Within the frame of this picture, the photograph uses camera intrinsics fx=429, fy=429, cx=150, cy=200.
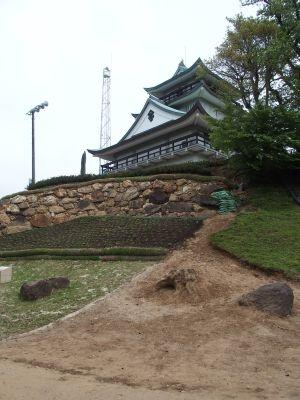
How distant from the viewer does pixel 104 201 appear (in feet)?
56.1

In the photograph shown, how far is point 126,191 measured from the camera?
16.8 m

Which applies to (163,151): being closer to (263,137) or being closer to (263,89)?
(263,89)

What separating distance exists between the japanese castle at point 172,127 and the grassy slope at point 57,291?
16.7m

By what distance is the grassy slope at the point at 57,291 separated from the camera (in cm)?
760

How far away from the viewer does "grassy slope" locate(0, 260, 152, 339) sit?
7.60 metres

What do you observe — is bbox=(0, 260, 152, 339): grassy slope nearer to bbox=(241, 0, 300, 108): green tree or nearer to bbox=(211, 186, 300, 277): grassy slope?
bbox=(211, 186, 300, 277): grassy slope

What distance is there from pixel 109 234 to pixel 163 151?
17.0 m

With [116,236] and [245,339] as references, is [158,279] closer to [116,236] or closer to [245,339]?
[245,339]

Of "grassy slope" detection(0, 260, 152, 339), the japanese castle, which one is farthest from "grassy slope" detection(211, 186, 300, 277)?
the japanese castle

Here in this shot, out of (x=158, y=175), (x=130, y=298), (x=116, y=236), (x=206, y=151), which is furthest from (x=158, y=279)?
(x=206, y=151)

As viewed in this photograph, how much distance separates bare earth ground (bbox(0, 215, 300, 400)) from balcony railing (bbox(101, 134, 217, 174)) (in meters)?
19.0

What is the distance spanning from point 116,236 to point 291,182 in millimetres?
6900

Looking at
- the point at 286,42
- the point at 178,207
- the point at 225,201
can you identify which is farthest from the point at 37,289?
the point at 286,42

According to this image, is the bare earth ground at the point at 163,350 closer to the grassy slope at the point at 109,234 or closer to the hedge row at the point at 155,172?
the grassy slope at the point at 109,234
